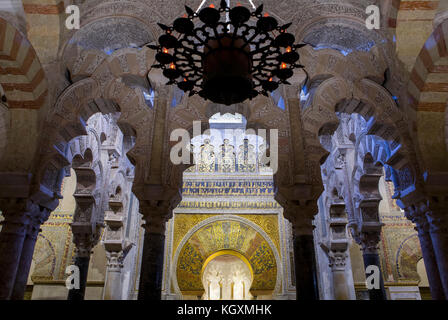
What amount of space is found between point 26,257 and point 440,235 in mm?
5094

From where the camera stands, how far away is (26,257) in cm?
421

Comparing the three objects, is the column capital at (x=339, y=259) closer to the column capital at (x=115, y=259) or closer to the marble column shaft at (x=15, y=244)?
the column capital at (x=115, y=259)

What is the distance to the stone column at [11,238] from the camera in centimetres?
383

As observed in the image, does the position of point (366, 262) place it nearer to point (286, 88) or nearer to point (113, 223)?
point (286, 88)

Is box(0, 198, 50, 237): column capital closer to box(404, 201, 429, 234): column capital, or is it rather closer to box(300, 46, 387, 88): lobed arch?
box(300, 46, 387, 88): lobed arch

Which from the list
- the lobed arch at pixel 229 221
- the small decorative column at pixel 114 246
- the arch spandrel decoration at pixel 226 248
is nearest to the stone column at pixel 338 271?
the lobed arch at pixel 229 221

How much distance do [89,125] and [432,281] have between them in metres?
6.02

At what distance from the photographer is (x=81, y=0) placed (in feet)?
15.6

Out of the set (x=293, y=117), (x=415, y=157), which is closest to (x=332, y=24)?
(x=293, y=117)

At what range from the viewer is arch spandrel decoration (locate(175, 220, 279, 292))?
942 centimetres

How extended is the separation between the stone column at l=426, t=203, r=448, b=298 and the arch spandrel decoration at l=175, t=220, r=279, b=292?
233 inches

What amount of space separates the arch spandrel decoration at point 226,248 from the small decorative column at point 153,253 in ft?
18.3

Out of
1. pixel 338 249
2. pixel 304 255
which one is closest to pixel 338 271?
pixel 338 249

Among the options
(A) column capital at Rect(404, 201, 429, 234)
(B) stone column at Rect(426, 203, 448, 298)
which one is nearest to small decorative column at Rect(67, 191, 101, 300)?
(A) column capital at Rect(404, 201, 429, 234)
